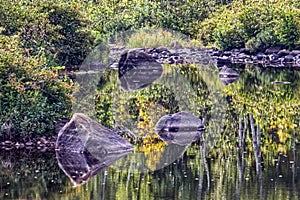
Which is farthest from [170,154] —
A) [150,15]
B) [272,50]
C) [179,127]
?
[150,15]

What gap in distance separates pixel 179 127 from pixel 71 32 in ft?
38.2

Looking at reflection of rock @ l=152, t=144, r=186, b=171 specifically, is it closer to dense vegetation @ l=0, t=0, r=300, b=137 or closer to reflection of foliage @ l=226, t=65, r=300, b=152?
reflection of foliage @ l=226, t=65, r=300, b=152

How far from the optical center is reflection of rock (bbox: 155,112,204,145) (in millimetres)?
15578

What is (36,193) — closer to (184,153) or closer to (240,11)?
(184,153)

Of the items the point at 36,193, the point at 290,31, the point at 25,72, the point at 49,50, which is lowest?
the point at 36,193

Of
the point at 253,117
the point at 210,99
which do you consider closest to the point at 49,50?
the point at 210,99

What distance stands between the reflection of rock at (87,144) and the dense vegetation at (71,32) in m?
1.30

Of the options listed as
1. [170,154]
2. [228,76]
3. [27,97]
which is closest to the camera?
[170,154]

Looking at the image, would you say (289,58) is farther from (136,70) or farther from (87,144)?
(87,144)

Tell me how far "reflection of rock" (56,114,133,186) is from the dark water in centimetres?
21

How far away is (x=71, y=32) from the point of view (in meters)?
26.8

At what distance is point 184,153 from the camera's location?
13.8m

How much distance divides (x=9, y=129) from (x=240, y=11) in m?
28.7

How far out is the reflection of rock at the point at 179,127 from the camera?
15.6m
